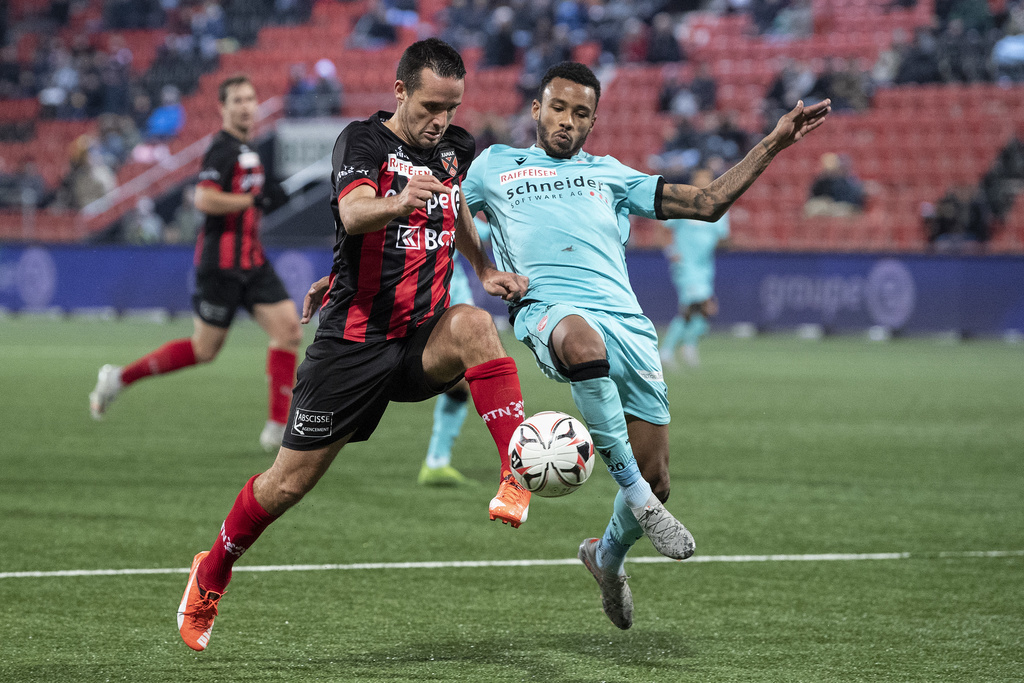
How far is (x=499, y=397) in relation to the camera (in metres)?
4.33

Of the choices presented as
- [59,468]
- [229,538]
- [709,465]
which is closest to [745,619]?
[229,538]

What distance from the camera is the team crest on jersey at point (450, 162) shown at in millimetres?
4617

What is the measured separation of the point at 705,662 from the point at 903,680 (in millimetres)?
649

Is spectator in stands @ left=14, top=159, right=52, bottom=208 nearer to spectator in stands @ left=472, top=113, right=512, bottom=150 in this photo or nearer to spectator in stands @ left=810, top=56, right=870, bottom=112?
spectator in stands @ left=472, top=113, right=512, bottom=150

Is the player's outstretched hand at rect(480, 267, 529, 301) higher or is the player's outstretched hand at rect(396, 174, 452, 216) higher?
the player's outstretched hand at rect(396, 174, 452, 216)

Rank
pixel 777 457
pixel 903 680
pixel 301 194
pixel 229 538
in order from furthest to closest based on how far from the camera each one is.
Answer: pixel 301 194
pixel 777 457
pixel 229 538
pixel 903 680

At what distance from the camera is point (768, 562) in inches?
239

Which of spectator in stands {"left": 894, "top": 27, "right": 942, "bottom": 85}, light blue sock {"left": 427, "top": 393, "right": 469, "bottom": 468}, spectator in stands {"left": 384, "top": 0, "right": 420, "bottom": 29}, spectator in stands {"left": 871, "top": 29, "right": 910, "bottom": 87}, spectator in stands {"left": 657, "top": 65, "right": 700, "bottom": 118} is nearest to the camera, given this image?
light blue sock {"left": 427, "top": 393, "right": 469, "bottom": 468}

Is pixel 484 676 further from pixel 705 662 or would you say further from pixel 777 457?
pixel 777 457

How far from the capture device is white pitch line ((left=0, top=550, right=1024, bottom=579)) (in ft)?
18.4

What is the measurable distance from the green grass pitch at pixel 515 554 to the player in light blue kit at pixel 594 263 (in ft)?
1.84

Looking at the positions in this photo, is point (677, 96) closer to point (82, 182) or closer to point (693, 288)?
point (693, 288)

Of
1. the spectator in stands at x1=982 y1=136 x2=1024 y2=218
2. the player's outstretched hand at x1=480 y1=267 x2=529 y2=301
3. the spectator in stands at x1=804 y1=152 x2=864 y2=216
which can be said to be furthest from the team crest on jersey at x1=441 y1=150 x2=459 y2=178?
the spectator in stands at x1=982 y1=136 x2=1024 y2=218

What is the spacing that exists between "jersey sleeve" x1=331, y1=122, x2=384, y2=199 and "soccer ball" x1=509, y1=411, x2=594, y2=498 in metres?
0.97
